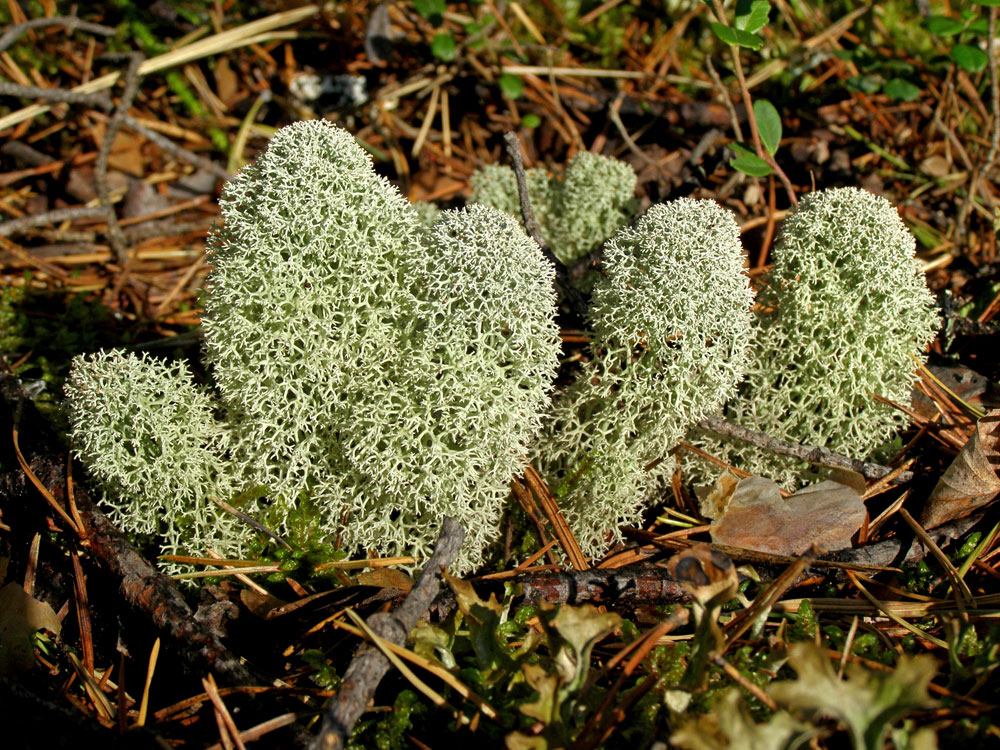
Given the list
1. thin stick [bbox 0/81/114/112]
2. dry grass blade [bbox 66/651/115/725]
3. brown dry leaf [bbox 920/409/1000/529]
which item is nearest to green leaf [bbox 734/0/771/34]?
brown dry leaf [bbox 920/409/1000/529]

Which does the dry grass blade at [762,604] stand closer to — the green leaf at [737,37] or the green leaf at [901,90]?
the green leaf at [737,37]

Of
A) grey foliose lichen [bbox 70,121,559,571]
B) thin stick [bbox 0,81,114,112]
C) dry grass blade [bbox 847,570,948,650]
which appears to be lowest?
dry grass blade [bbox 847,570,948,650]

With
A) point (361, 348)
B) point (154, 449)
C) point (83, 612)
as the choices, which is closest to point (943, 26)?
point (361, 348)

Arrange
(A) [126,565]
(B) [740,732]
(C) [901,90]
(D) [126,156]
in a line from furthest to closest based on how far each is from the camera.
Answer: (D) [126,156] → (C) [901,90] → (A) [126,565] → (B) [740,732]

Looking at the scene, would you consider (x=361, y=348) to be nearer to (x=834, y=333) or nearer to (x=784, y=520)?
(x=784, y=520)

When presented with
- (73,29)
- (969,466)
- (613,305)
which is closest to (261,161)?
(613,305)

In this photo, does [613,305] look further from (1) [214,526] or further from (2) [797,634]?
(1) [214,526]

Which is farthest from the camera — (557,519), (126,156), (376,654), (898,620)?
(126,156)

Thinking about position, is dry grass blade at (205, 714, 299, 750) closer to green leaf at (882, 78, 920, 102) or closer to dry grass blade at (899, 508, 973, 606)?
dry grass blade at (899, 508, 973, 606)
